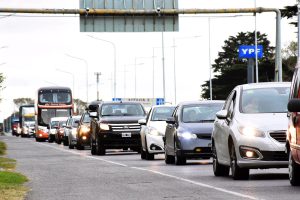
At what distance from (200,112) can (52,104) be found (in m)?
55.9

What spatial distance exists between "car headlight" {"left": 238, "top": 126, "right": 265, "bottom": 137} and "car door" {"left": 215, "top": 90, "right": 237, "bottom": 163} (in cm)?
62

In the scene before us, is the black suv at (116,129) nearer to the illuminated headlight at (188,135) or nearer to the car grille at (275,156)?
the illuminated headlight at (188,135)

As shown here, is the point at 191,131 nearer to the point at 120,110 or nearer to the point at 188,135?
the point at 188,135

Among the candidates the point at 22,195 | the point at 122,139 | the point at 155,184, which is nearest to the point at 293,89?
the point at 155,184

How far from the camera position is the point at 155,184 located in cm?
2017

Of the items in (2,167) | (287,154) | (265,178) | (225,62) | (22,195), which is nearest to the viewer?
(22,195)

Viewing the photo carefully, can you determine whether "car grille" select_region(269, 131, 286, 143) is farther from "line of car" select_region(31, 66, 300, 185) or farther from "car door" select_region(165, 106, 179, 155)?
"car door" select_region(165, 106, 179, 155)

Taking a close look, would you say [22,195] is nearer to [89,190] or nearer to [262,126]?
[89,190]

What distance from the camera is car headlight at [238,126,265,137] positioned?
20469 mm

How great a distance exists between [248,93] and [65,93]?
2464 inches

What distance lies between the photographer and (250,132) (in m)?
20.6

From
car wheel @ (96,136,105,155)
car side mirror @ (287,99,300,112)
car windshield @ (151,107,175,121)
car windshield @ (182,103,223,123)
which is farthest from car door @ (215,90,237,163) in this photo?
car wheel @ (96,136,105,155)

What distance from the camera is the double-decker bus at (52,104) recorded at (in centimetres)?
8362

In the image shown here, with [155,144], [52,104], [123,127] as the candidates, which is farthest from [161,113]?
[52,104]
